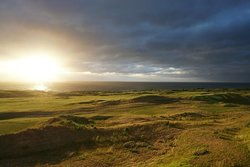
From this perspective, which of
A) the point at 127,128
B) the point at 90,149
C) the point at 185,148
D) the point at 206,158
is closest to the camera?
the point at 206,158

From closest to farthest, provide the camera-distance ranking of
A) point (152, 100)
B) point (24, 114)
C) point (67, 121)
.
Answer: point (67, 121)
point (24, 114)
point (152, 100)

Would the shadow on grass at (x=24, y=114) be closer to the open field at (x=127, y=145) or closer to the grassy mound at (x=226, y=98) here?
the open field at (x=127, y=145)

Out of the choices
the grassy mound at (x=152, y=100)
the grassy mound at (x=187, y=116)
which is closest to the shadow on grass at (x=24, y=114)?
the grassy mound at (x=187, y=116)

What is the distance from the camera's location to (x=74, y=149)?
27375mm

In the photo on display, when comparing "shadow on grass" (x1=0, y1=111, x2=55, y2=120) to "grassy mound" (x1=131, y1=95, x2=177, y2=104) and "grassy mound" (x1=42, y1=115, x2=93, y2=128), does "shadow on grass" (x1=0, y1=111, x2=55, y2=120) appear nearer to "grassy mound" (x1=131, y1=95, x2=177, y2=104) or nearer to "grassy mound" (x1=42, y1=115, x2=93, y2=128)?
"grassy mound" (x1=42, y1=115, x2=93, y2=128)

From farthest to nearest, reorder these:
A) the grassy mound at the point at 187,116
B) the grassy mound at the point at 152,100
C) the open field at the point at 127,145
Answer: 1. the grassy mound at the point at 152,100
2. the grassy mound at the point at 187,116
3. the open field at the point at 127,145

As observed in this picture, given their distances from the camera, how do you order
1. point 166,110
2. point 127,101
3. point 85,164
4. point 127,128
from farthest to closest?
1. point 127,101
2. point 166,110
3. point 127,128
4. point 85,164

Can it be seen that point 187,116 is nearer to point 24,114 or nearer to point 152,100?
point 152,100

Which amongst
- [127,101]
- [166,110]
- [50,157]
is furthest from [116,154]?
[127,101]

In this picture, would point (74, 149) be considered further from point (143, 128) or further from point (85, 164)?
point (143, 128)

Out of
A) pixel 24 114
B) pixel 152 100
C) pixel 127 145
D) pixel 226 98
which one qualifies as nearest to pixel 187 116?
pixel 127 145

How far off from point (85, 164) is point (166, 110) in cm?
3324

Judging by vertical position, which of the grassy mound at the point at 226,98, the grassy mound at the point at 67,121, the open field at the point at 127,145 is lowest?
the open field at the point at 127,145

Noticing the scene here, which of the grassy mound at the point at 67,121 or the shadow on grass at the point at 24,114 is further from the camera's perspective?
the shadow on grass at the point at 24,114
